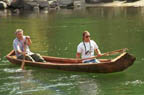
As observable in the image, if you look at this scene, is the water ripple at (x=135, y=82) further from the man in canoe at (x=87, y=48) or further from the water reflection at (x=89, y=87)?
the man in canoe at (x=87, y=48)

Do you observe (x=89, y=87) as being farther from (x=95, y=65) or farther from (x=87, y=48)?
(x=87, y=48)

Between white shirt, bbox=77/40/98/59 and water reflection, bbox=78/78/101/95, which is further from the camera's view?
white shirt, bbox=77/40/98/59

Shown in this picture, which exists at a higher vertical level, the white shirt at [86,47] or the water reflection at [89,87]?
the white shirt at [86,47]

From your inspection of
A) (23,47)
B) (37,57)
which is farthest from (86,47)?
(23,47)

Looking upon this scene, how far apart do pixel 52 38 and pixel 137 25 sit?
879 centimetres

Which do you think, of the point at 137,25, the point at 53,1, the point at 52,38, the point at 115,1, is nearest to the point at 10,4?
A: the point at 53,1

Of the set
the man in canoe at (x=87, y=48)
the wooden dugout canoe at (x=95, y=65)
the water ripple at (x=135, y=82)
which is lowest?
the water ripple at (x=135, y=82)

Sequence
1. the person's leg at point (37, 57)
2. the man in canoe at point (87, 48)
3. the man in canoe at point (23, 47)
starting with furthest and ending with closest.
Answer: the person's leg at point (37, 57)
the man in canoe at point (23, 47)
the man in canoe at point (87, 48)

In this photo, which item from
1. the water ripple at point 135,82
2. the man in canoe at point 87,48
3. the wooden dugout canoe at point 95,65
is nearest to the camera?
the water ripple at point 135,82

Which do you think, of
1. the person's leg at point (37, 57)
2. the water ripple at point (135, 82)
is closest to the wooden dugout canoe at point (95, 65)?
the person's leg at point (37, 57)

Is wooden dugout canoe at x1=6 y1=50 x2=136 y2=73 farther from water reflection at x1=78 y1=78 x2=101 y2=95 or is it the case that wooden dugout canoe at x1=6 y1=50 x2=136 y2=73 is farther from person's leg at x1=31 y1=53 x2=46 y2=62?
water reflection at x1=78 y1=78 x2=101 y2=95

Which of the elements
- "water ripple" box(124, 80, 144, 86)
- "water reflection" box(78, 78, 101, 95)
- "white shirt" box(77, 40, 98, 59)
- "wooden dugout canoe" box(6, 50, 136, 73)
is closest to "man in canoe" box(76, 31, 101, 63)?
"white shirt" box(77, 40, 98, 59)

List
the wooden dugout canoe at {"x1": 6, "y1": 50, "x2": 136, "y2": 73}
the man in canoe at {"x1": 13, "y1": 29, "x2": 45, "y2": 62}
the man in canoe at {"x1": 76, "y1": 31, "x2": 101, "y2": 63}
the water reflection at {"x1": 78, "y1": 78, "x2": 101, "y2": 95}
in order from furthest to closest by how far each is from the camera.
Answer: the man in canoe at {"x1": 13, "y1": 29, "x2": 45, "y2": 62} < the man in canoe at {"x1": 76, "y1": 31, "x2": 101, "y2": 63} < the wooden dugout canoe at {"x1": 6, "y1": 50, "x2": 136, "y2": 73} < the water reflection at {"x1": 78, "y1": 78, "x2": 101, "y2": 95}

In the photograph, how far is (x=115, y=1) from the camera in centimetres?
6675
